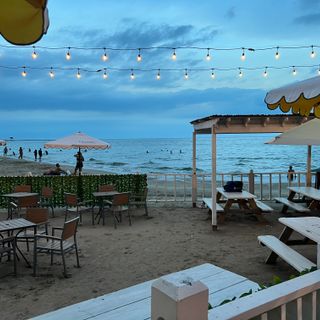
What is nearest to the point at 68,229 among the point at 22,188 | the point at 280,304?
the point at 280,304

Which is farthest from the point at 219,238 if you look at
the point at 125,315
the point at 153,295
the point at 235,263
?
the point at 153,295

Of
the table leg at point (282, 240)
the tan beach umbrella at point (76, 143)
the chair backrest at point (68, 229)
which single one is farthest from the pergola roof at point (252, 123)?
the chair backrest at point (68, 229)

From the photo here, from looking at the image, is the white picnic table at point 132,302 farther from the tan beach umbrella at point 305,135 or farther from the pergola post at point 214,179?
the pergola post at point 214,179

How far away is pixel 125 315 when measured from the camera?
193cm

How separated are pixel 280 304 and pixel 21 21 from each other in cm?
160

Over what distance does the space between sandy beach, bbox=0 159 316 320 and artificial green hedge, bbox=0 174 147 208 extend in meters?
1.30

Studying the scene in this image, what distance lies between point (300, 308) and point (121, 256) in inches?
155

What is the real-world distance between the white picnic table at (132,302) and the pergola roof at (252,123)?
14.6 feet

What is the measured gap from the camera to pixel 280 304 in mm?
1358

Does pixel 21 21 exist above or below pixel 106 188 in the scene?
above

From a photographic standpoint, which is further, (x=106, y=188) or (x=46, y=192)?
(x=106, y=188)

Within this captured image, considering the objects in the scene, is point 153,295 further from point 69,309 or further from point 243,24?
point 243,24

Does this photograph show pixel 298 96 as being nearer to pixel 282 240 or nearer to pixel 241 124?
pixel 282 240

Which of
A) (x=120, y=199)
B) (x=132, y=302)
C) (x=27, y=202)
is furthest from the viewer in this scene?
(x=120, y=199)
